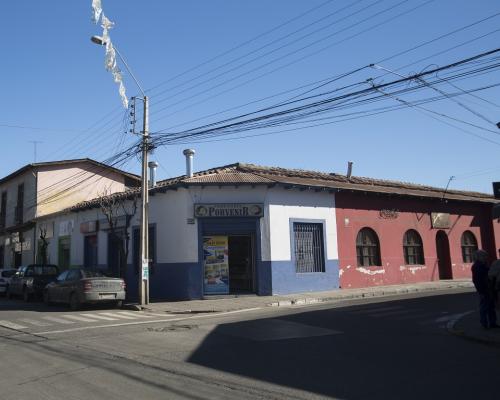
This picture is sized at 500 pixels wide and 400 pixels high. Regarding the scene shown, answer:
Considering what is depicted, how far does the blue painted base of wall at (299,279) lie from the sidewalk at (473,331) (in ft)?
29.6

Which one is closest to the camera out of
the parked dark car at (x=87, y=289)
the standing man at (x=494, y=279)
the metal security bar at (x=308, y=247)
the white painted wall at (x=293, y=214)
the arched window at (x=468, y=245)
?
the standing man at (x=494, y=279)

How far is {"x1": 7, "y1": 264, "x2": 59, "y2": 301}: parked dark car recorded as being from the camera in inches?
891

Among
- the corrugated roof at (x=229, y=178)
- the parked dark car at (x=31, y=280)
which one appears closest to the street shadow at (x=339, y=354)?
the corrugated roof at (x=229, y=178)

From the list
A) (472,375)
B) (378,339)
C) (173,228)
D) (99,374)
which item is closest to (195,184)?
(173,228)

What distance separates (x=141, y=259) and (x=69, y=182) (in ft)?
65.6

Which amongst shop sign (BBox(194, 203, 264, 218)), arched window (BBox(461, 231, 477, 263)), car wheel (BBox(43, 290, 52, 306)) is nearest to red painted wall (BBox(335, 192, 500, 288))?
arched window (BBox(461, 231, 477, 263))

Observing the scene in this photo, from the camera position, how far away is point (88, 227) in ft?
92.2

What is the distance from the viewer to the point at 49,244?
33.6m

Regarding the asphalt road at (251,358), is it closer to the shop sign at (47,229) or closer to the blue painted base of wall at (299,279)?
the blue painted base of wall at (299,279)

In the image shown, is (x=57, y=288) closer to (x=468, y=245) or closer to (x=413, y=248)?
(x=413, y=248)

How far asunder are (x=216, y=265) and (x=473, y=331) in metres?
11.6

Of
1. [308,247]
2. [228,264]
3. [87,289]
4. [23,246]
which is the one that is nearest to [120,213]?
[228,264]

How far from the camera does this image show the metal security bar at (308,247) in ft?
72.7

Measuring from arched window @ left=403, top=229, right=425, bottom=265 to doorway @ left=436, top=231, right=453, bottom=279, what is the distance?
5.86 feet
